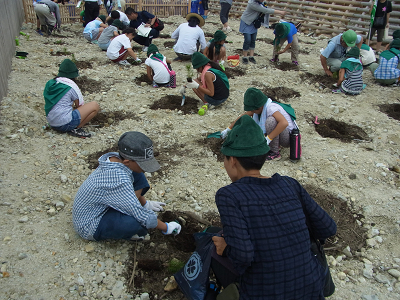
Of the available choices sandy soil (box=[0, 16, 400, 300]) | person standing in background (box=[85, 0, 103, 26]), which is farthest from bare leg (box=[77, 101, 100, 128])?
person standing in background (box=[85, 0, 103, 26])

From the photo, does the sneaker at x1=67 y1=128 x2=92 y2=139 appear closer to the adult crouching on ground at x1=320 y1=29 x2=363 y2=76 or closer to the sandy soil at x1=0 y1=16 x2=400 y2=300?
the sandy soil at x1=0 y1=16 x2=400 y2=300

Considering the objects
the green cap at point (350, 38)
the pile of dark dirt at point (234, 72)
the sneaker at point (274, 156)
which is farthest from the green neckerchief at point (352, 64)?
the sneaker at point (274, 156)

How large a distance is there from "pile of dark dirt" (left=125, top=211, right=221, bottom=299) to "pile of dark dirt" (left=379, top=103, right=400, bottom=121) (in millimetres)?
3950

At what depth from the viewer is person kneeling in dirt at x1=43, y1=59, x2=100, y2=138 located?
12.9 ft

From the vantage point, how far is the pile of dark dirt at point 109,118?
4508 millimetres

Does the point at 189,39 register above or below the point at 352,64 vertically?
above

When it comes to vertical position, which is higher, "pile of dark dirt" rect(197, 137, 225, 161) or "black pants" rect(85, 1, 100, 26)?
"black pants" rect(85, 1, 100, 26)

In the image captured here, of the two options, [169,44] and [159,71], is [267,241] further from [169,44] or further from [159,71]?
[169,44]

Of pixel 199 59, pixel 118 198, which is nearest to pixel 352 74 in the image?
pixel 199 59

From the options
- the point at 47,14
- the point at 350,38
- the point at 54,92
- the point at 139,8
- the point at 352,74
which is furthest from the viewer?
the point at 139,8

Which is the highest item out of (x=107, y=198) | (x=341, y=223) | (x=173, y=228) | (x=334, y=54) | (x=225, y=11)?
(x=225, y=11)

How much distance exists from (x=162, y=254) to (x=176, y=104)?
10.4 feet

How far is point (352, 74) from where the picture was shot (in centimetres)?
586

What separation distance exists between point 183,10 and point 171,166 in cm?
1059
